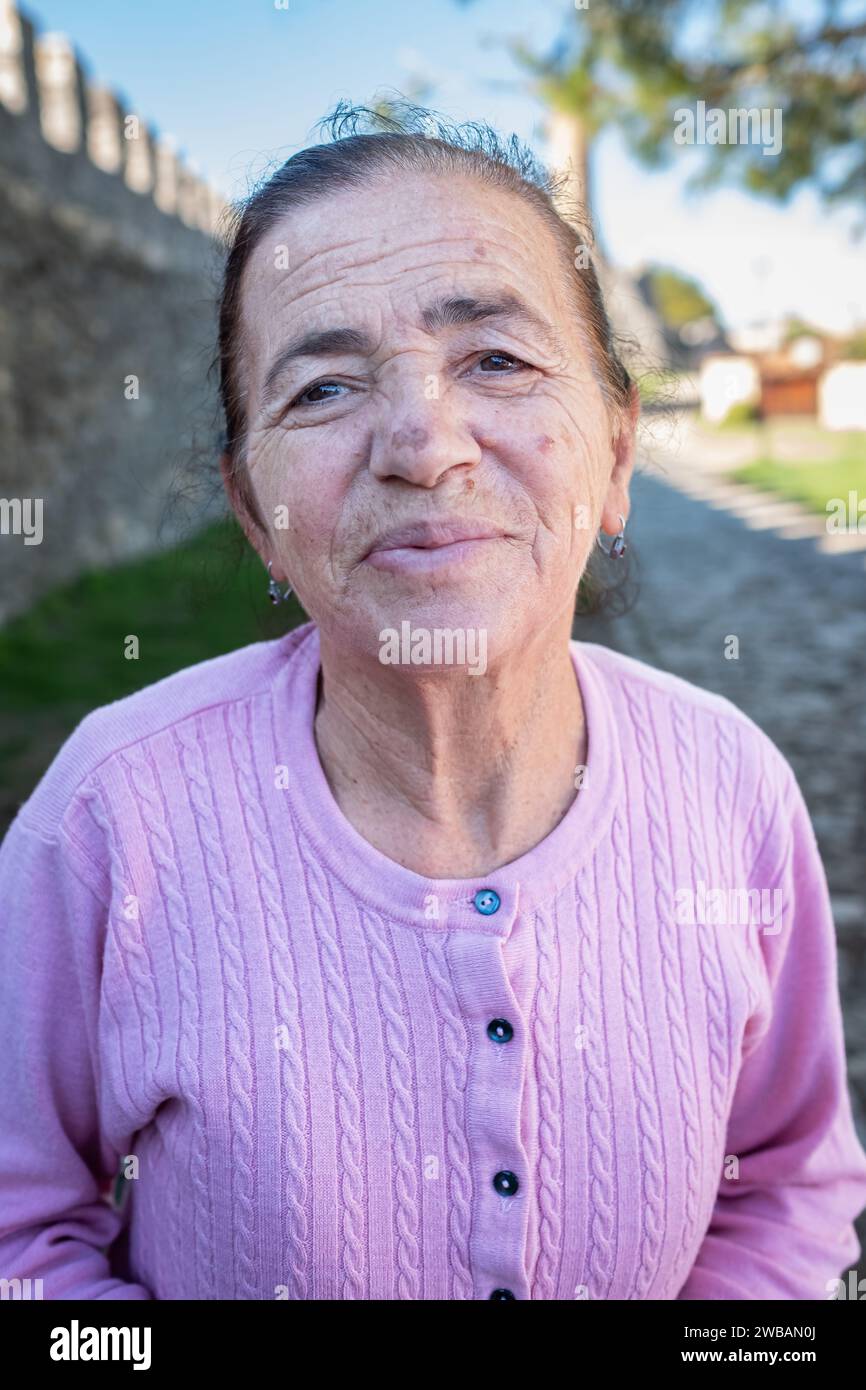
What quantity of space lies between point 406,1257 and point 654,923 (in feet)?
1.67

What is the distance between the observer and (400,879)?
1.51 meters

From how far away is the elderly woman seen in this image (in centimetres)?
143

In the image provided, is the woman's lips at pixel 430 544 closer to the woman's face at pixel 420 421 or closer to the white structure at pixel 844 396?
the woman's face at pixel 420 421

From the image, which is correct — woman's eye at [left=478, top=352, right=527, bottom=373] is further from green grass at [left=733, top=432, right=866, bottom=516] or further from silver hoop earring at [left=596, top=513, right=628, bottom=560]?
green grass at [left=733, top=432, right=866, bottom=516]

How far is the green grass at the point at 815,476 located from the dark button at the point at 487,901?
13.0 meters

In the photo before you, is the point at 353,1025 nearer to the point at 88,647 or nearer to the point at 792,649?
the point at 88,647

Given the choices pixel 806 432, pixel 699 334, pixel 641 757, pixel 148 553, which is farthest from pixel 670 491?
pixel 699 334

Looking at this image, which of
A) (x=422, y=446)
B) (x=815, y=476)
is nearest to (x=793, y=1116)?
(x=422, y=446)

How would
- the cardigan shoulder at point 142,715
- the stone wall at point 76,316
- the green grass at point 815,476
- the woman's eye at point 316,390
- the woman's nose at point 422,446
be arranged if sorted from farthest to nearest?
the green grass at point 815,476 → the stone wall at point 76,316 → the cardigan shoulder at point 142,715 → the woman's eye at point 316,390 → the woman's nose at point 422,446

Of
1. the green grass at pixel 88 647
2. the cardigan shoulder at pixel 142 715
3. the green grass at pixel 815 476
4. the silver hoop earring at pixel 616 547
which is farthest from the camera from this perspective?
the green grass at pixel 815 476

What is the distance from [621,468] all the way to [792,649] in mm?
6277

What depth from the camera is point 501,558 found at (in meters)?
1.42

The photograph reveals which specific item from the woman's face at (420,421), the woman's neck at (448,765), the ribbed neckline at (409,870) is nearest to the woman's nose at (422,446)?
the woman's face at (420,421)

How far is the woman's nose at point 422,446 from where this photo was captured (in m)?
1.35
